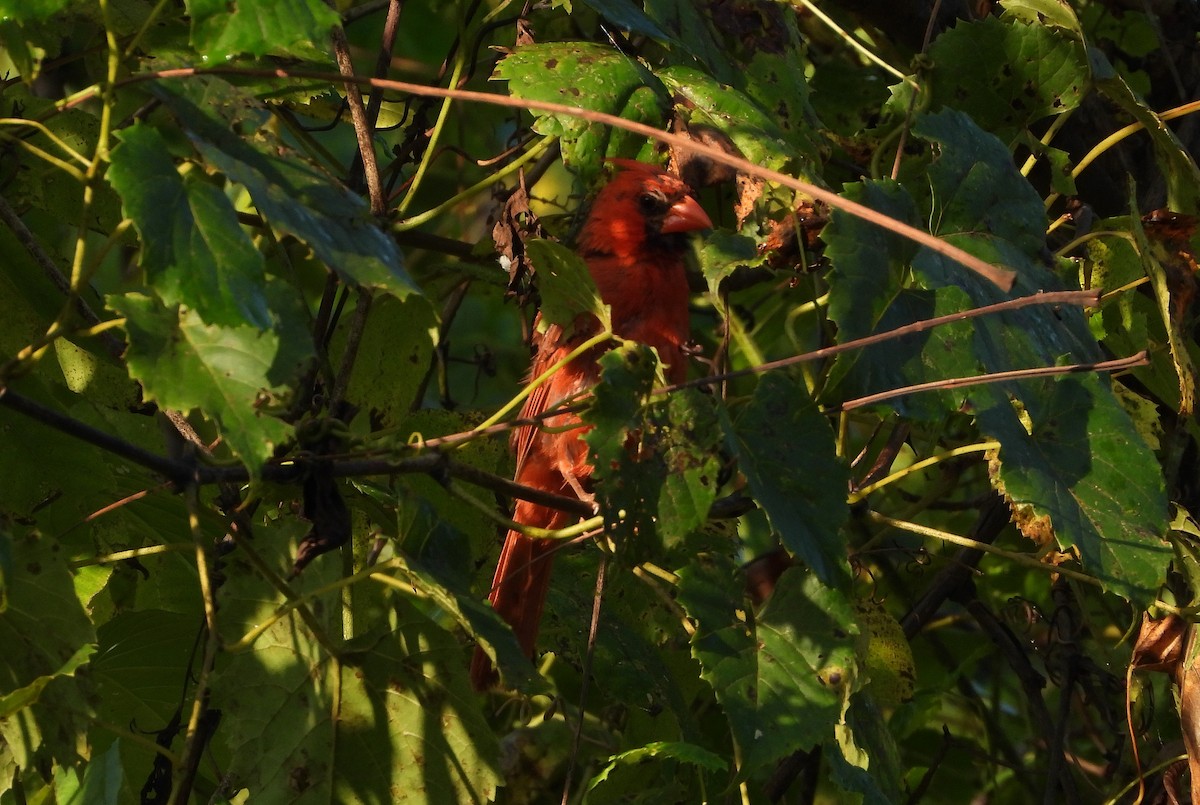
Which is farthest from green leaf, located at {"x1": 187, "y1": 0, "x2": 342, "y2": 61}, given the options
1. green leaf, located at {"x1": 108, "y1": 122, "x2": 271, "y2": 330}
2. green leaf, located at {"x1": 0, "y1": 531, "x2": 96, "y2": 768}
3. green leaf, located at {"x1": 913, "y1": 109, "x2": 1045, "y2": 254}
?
green leaf, located at {"x1": 913, "y1": 109, "x2": 1045, "y2": 254}

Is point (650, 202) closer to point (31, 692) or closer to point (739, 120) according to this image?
point (739, 120)

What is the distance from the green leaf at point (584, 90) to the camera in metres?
1.89

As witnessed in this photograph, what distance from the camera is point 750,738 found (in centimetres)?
161

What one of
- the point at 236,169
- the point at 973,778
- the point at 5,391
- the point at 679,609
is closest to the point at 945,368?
the point at 679,609

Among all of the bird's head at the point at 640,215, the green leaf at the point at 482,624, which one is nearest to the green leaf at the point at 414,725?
the green leaf at the point at 482,624

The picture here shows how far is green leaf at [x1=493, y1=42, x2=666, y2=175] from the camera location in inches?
74.6

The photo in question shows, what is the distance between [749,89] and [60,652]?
56.7 inches

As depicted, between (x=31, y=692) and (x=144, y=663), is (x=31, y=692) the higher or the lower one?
the higher one

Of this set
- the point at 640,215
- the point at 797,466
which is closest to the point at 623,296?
the point at 640,215

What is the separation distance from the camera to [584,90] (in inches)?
75.0

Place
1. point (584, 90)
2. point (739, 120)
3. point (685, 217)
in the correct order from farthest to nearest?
point (685, 217) < point (739, 120) < point (584, 90)

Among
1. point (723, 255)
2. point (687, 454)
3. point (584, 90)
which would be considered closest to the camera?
point (687, 454)

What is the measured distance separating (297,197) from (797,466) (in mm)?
684

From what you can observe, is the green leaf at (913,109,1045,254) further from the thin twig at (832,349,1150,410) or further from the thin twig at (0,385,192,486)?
the thin twig at (0,385,192,486)
